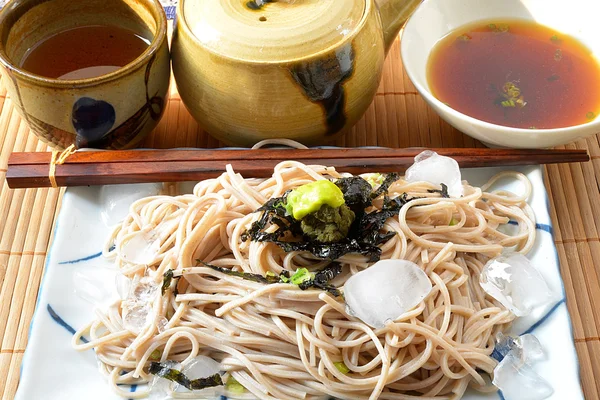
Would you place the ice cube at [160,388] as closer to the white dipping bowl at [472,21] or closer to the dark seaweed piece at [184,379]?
the dark seaweed piece at [184,379]

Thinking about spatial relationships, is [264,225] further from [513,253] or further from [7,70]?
[7,70]

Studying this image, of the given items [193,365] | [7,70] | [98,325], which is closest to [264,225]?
[193,365]

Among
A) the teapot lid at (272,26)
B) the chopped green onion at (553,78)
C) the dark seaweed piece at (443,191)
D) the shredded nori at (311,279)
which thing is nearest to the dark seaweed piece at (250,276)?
the shredded nori at (311,279)

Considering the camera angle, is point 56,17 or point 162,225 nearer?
point 162,225

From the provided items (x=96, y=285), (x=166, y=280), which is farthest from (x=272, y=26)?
(x=96, y=285)

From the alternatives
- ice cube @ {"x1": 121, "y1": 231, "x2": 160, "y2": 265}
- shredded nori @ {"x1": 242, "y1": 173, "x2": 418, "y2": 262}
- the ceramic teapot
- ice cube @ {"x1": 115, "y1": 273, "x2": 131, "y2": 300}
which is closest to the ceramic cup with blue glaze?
the ceramic teapot

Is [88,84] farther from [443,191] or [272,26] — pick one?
[443,191]

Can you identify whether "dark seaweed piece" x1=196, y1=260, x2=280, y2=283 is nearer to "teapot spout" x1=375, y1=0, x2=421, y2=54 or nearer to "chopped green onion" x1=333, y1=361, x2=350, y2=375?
"chopped green onion" x1=333, y1=361, x2=350, y2=375
